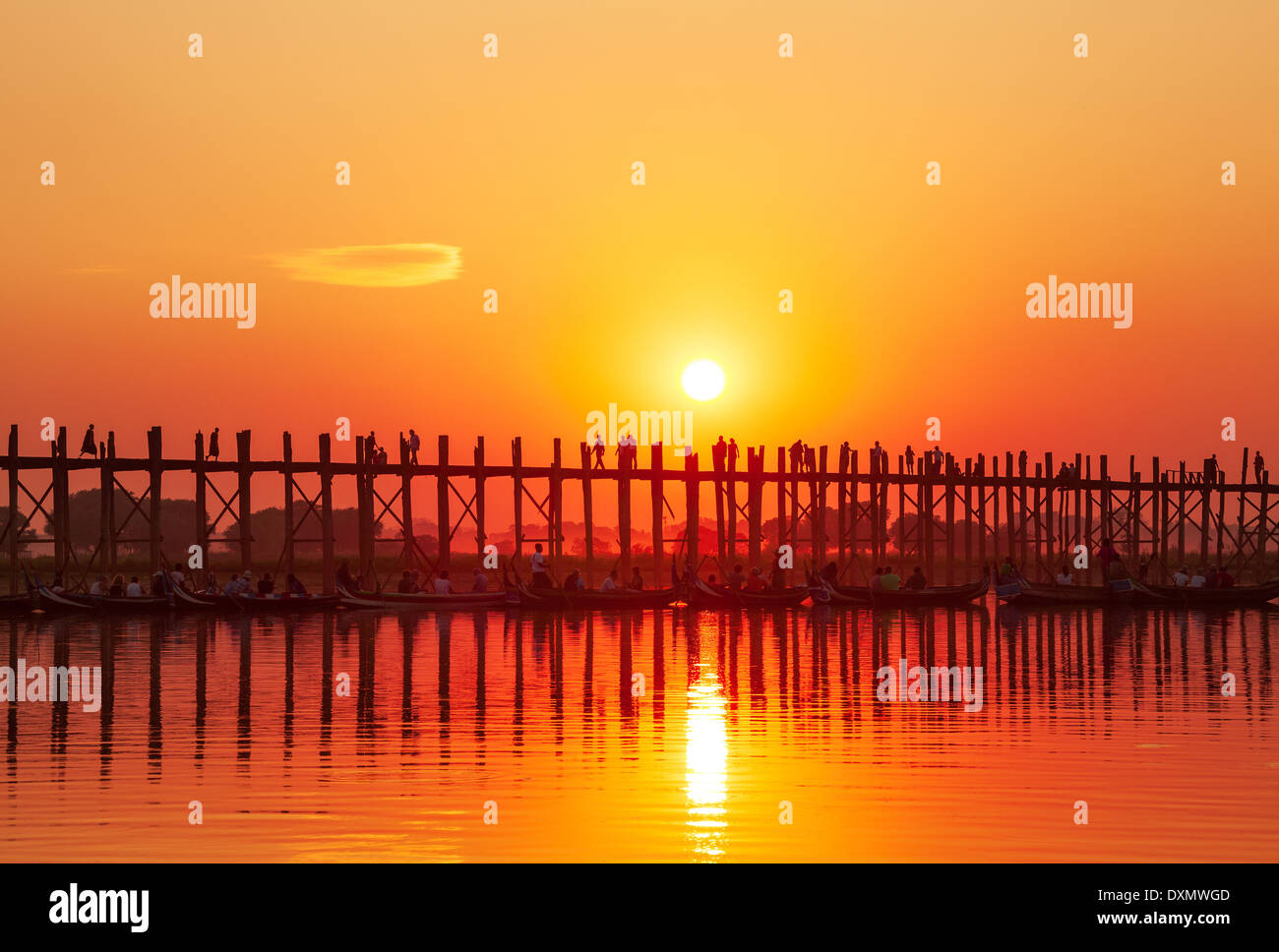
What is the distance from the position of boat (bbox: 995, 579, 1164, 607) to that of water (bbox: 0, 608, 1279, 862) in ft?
56.8

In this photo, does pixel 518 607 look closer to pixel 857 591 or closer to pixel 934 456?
pixel 857 591

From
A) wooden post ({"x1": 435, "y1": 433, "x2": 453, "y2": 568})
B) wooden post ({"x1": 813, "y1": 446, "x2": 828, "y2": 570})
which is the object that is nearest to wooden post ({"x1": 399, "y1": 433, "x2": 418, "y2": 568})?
wooden post ({"x1": 435, "y1": 433, "x2": 453, "y2": 568})

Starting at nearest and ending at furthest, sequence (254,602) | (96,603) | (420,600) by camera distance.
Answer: (96,603) < (254,602) < (420,600)

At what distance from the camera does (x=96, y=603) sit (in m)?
42.2

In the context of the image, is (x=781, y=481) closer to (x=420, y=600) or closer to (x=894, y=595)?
(x=894, y=595)

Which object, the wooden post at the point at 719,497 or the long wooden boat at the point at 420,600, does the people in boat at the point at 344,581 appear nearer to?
the long wooden boat at the point at 420,600

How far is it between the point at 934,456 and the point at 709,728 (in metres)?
43.7

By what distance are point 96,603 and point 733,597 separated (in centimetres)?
1921

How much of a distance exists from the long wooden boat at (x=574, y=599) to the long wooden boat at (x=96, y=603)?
34.3 feet

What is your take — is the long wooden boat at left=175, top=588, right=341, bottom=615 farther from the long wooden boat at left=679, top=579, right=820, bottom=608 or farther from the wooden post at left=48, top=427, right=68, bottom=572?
the long wooden boat at left=679, top=579, right=820, bottom=608

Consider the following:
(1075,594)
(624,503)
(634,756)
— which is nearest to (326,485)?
(624,503)
